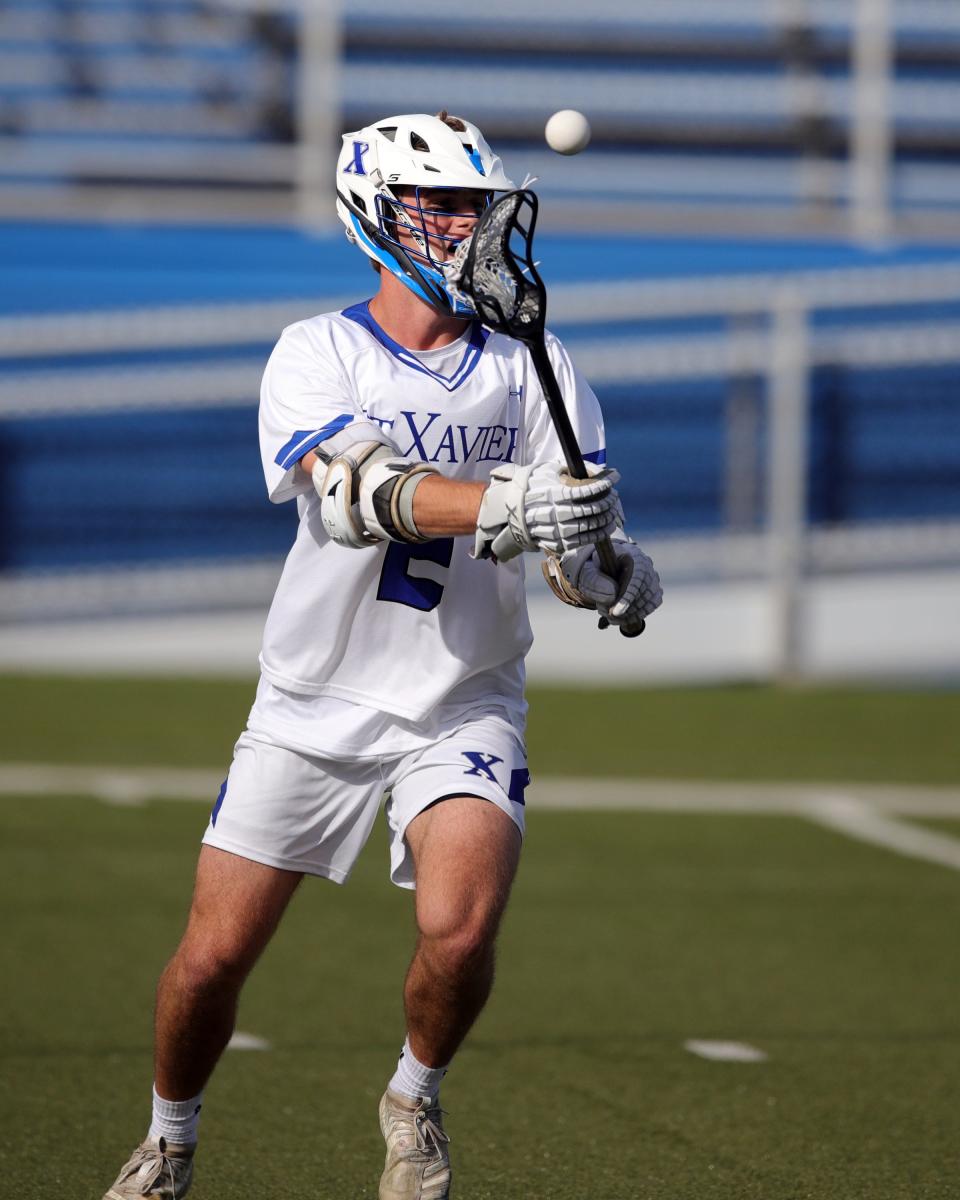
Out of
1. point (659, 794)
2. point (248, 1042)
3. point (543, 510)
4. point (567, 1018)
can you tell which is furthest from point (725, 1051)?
point (659, 794)

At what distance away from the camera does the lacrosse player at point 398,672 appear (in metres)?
3.43

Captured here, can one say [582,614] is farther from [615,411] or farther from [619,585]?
[619,585]

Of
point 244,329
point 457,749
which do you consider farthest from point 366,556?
point 244,329

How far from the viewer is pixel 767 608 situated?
1359 centimetres

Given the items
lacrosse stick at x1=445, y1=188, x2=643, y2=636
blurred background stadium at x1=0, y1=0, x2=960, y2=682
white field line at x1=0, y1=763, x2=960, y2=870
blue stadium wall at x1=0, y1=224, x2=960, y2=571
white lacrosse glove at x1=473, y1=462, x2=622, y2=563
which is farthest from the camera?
blue stadium wall at x1=0, y1=224, x2=960, y2=571

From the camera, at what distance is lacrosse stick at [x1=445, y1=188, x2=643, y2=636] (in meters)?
3.15

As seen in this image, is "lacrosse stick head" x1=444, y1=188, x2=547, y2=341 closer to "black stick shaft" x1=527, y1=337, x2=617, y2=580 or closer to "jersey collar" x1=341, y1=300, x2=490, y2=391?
"black stick shaft" x1=527, y1=337, x2=617, y2=580

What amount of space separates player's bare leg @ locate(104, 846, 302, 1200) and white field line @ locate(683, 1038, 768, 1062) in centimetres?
176

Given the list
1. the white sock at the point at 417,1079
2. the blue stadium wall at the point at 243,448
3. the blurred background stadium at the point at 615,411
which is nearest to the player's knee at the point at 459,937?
the white sock at the point at 417,1079

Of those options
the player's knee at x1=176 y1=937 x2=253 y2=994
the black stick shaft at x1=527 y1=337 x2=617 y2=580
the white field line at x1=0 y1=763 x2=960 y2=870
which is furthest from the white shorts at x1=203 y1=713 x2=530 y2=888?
the white field line at x1=0 y1=763 x2=960 y2=870

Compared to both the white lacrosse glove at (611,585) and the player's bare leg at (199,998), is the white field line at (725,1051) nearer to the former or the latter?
the player's bare leg at (199,998)

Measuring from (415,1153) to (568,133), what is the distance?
1796 millimetres

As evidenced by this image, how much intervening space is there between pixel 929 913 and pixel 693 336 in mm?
7722

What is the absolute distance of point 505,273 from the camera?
10.5 ft
